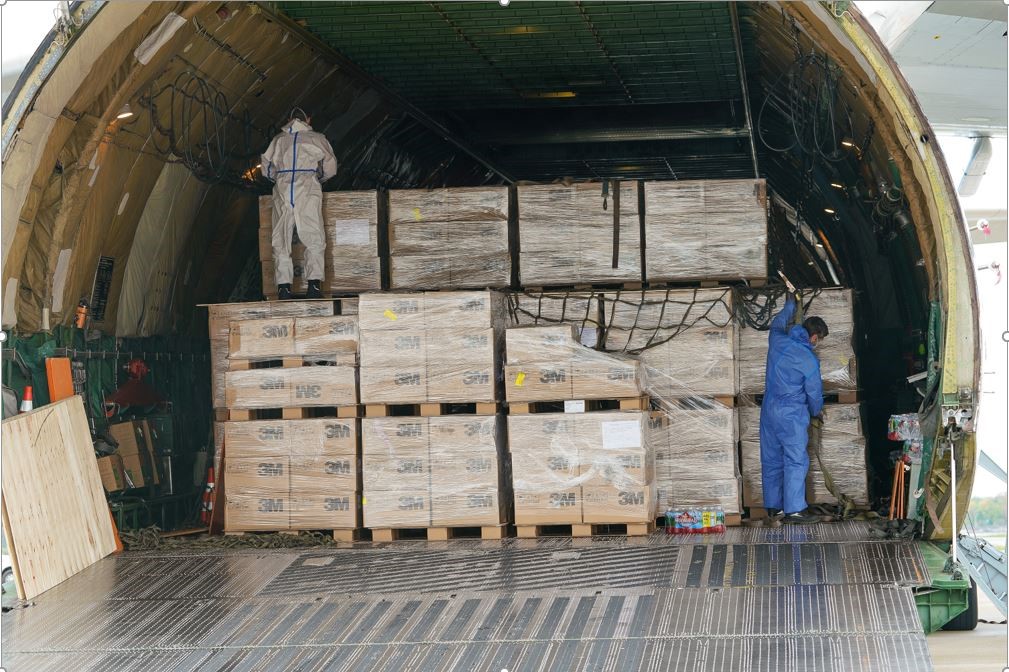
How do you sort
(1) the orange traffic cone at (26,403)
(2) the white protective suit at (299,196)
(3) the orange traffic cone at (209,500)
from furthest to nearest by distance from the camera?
1. (3) the orange traffic cone at (209,500)
2. (2) the white protective suit at (299,196)
3. (1) the orange traffic cone at (26,403)

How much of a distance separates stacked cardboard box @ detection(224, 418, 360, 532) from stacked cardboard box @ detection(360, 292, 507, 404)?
0.44 m

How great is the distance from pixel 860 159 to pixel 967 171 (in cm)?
1041

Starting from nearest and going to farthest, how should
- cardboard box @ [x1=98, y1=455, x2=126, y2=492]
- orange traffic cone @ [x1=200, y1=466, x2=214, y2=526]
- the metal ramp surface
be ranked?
the metal ramp surface → cardboard box @ [x1=98, y1=455, x2=126, y2=492] → orange traffic cone @ [x1=200, y1=466, x2=214, y2=526]

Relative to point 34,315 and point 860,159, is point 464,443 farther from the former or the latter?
point 860,159

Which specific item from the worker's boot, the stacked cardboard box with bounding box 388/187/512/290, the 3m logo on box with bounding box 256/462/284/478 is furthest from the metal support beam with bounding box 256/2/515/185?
the 3m logo on box with bounding box 256/462/284/478

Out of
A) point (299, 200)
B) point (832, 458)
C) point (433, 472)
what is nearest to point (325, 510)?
point (433, 472)

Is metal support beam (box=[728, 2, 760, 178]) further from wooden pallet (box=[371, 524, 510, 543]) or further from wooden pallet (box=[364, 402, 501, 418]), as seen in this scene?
wooden pallet (box=[371, 524, 510, 543])

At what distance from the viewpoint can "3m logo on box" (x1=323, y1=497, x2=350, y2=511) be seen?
29.3ft

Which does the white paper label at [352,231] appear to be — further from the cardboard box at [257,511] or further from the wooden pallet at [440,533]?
the wooden pallet at [440,533]

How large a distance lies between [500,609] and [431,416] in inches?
104

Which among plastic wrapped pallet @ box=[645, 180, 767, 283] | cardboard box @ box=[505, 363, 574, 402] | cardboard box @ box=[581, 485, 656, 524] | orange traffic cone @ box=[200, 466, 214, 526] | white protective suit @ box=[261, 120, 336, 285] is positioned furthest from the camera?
orange traffic cone @ box=[200, 466, 214, 526]

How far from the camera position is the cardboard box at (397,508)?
28.9 ft

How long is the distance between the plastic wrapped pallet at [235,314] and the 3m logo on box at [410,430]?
1.11 meters

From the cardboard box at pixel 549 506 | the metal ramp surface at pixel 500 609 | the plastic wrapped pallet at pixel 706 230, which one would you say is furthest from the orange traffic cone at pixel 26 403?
the plastic wrapped pallet at pixel 706 230
